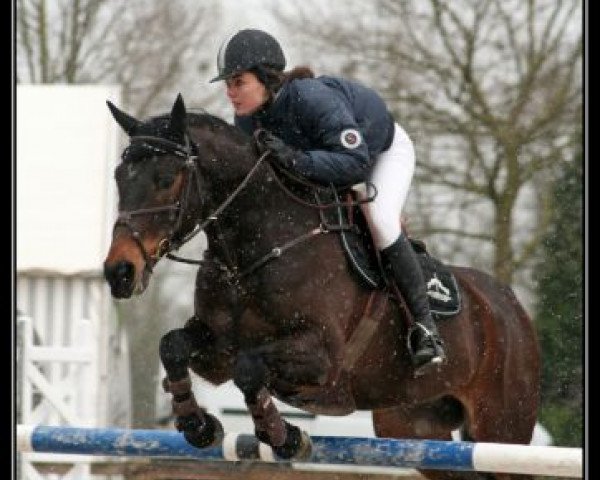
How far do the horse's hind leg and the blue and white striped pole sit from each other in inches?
5.1

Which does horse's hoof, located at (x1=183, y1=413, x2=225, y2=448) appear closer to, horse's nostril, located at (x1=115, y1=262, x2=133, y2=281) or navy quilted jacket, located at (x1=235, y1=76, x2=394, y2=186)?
horse's nostril, located at (x1=115, y1=262, x2=133, y2=281)

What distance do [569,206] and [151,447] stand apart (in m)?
8.00

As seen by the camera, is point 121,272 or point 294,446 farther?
point 294,446

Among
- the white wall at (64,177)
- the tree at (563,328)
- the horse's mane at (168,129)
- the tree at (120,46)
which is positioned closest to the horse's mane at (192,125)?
the horse's mane at (168,129)

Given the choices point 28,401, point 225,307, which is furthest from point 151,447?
point 28,401

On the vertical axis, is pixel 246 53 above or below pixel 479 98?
above

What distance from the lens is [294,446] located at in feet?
16.5

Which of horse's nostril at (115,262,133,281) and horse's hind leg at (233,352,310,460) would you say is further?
horse's hind leg at (233,352,310,460)

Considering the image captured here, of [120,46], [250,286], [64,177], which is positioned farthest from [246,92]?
[120,46]

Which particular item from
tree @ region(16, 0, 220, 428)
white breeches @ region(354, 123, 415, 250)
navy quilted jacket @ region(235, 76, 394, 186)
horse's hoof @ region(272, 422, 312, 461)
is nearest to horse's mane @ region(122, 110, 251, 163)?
navy quilted jacket @ region(235, 76, 394, 186)

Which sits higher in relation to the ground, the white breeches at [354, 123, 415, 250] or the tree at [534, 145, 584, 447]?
the white breeches at [354, 123, 415, 250]

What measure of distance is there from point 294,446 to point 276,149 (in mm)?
1103

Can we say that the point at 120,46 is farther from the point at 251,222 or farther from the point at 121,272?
the point at 121,272

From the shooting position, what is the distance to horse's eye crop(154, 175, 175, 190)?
15.5 feet
